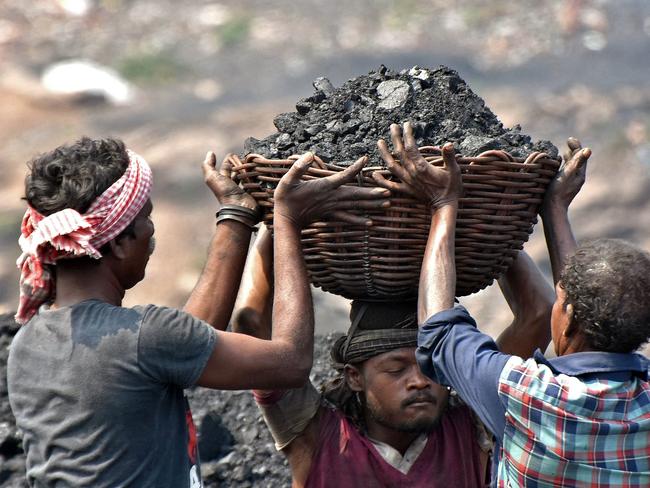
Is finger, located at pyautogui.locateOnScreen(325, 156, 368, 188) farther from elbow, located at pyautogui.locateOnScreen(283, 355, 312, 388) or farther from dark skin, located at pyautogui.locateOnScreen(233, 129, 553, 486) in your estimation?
dark skin, located at pyautogui.locateOnScreen(233, 129, 553, 486)

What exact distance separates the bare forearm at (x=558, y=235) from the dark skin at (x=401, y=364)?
35cm

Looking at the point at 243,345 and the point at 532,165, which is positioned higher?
the point at 532,165

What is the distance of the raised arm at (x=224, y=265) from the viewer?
10.1 feet

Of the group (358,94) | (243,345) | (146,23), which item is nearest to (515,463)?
(243,345)

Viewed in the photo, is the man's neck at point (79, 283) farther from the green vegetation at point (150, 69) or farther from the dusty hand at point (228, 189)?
the green vegetation at point (150, 69)

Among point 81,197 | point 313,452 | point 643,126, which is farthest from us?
point 643,126

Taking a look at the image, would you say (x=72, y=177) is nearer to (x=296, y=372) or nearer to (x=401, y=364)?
(x=296, y=372)

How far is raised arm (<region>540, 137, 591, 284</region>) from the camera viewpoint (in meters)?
3.08

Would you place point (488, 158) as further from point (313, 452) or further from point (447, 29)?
point (447, 29)

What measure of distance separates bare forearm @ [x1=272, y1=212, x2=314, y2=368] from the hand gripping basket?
0.14m

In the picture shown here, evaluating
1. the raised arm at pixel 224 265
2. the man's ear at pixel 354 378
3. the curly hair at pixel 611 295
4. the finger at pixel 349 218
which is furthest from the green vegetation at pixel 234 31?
the curly hair at pixel 611 295

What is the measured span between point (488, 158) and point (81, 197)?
1.09 metres

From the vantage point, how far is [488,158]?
287 centimetres

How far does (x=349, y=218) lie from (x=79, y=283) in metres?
0.76
